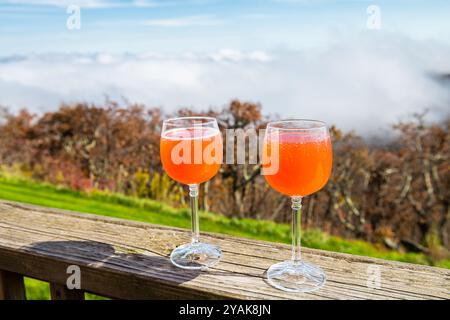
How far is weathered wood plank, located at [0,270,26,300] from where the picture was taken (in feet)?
4.73

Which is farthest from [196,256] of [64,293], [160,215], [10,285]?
[160,215]

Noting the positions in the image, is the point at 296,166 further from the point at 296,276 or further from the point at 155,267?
the point at 155,267

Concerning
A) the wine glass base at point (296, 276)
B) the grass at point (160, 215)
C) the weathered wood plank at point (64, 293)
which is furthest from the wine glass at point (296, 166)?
the grass at point (160, 215)

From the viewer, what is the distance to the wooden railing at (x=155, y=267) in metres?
1.11

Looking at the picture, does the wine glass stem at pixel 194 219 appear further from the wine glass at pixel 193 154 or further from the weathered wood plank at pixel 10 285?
the weathered wood plank at pixel 10 285

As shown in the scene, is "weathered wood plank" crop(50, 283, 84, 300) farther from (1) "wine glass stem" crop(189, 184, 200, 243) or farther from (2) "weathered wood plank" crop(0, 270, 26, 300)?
(1) "wine glass stem" crop(189, 184, 200, 243)

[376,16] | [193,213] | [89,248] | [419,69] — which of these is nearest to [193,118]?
[193,213]

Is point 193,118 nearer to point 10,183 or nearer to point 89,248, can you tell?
point 89,248

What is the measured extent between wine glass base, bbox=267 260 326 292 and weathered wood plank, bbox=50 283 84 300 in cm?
54

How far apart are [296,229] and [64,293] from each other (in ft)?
2.25

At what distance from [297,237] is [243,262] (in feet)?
0.59

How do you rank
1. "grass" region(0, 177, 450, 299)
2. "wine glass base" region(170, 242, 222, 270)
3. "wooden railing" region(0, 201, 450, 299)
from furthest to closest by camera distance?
"grass" region(0, 177, 450, 299) → "wine glass base" region(170, 242, 222, 270) → "wooden railing" region(0, 201, 450, 299)

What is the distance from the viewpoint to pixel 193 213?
1386 millimetres

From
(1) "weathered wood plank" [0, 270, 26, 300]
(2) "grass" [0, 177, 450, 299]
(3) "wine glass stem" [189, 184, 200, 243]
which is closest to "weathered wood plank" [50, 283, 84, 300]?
(1) "weathered wood plank" [0, 270, 26, 300]
